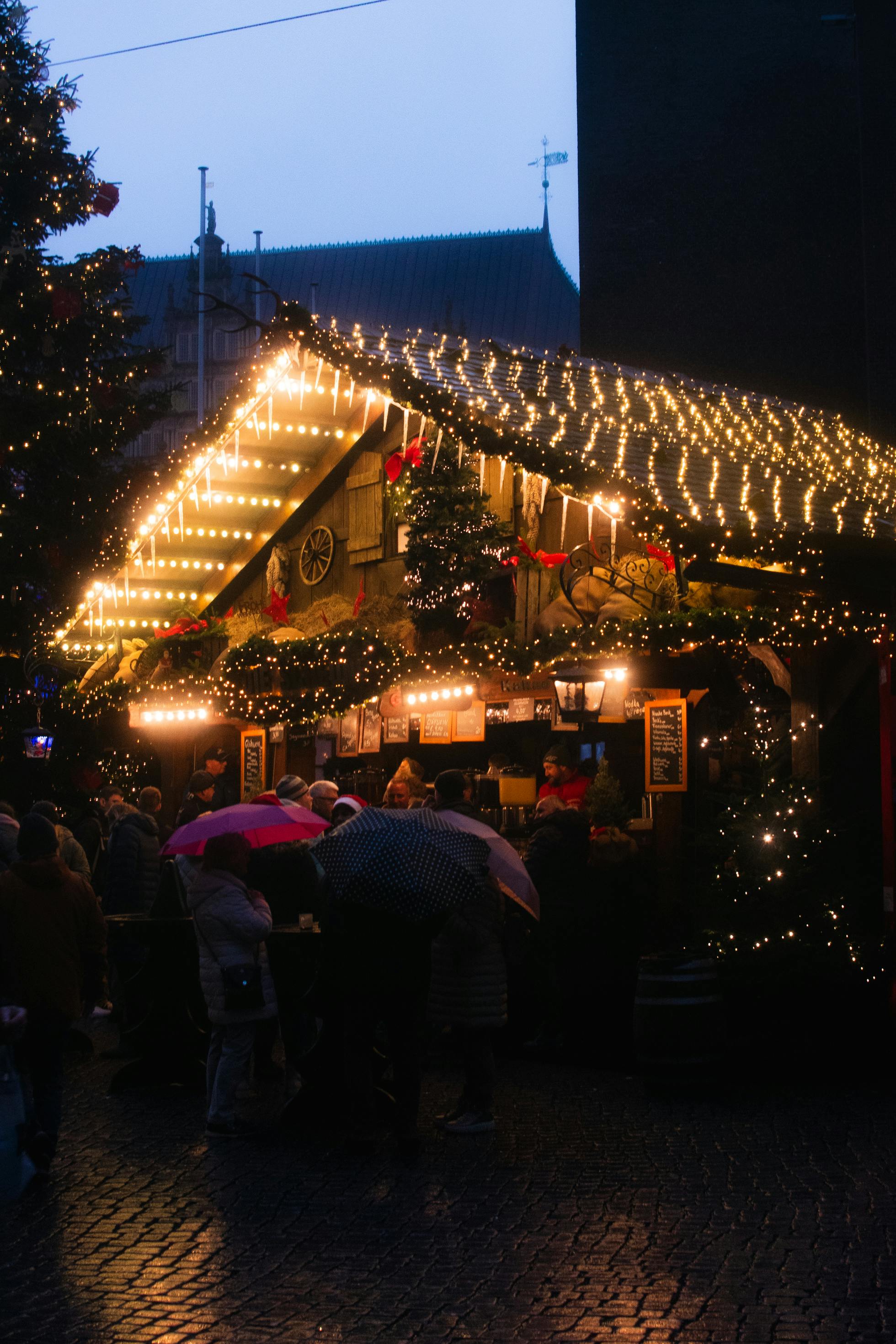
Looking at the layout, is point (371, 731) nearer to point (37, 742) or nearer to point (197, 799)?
point (197, 799)

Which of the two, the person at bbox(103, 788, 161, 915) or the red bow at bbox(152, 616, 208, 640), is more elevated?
the red bow at bbox(152, 616, 208, 640)

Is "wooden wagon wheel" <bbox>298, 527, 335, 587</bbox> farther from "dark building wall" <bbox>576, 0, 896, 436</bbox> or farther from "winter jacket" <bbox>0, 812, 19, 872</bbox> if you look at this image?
"dark building wall" <bbox>576, 0, 896, 436</bbox>

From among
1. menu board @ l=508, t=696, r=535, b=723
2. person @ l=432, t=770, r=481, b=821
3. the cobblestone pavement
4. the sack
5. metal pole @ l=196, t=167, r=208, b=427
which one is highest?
metal pole @ l=196, t=167, r=208, b=427

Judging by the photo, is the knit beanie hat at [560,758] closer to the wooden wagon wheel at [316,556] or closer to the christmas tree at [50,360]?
the wooden wagon wheel at [316,556]

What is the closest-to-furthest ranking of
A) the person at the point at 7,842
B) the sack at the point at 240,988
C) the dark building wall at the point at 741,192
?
the sack at the point at 240,988 < the person at the point at 7,842 < the dark building wall at the point at 741,192

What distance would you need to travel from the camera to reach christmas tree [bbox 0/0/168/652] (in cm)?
1948

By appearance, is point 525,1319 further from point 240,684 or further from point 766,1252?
point 240,684

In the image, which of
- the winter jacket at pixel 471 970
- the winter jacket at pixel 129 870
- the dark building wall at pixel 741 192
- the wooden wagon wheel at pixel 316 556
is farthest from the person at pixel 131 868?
the dark building wall at pixel 741 192

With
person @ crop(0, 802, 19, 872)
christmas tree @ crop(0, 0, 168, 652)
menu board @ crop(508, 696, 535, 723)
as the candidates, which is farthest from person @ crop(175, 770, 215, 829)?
christmas tree @ crop(0, 0, 168, 652)

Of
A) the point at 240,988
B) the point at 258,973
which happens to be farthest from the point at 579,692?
the point at 240,988

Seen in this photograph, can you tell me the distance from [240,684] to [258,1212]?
9.02 meters

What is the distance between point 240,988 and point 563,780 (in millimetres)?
4740

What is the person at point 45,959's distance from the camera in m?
6.95

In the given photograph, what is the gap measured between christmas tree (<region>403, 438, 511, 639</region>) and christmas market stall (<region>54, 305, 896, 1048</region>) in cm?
3
